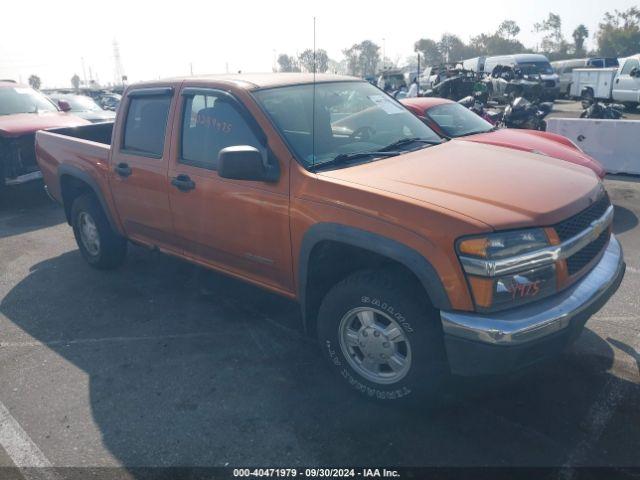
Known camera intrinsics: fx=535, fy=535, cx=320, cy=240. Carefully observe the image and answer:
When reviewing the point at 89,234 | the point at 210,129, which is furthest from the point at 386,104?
the point at 89,234

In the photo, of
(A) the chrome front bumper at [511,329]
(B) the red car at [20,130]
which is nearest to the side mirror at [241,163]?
(A) the chrome front bumper at [511,329]

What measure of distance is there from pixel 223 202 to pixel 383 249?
1397 mm

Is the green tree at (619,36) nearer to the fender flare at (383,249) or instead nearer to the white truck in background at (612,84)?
the white truck in background at (612,84)

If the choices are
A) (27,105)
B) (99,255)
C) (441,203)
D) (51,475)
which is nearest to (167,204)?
(99,255)

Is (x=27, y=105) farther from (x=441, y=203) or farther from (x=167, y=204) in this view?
(x=441, y=203)

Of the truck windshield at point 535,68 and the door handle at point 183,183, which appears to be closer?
the door handle at point 183,183

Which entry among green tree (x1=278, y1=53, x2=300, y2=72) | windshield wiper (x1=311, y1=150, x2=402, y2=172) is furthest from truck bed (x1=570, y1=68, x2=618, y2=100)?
windshield wiper (x1=311, y1=150, x2=402, y2=172)

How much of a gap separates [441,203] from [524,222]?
0.42 metres

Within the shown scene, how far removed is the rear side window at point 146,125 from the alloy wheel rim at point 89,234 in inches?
45.6

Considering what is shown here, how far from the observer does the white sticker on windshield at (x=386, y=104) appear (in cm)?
426

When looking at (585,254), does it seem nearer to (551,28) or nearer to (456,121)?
(456,121)

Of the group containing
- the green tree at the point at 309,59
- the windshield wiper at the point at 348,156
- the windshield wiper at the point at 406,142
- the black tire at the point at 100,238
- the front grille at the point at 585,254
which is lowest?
the black tire at the point at 100,238

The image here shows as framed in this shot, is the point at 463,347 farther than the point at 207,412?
No

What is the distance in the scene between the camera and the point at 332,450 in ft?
9.48
